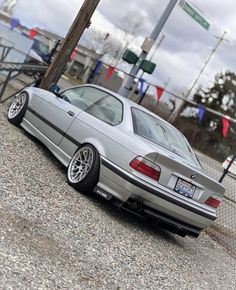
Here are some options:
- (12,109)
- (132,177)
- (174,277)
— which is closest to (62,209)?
(132,177)

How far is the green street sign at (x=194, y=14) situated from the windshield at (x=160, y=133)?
236 inches

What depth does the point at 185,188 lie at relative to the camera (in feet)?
20.6

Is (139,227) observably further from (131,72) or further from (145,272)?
(131,72)

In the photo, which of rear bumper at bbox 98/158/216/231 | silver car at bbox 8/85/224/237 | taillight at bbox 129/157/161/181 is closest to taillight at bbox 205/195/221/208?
silver car at bbox 8/85/224/237

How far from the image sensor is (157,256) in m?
5.86

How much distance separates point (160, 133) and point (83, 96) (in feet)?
4.66

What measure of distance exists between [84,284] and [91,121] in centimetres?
316

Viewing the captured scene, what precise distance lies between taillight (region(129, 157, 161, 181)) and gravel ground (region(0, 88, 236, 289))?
70cm

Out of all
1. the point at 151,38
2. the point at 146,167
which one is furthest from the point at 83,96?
the point at 151,38

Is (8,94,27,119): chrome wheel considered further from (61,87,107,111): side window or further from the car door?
(61,87,107,111): side window

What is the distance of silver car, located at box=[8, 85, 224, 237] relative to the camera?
6027 mm

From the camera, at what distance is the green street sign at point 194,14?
41.9ft

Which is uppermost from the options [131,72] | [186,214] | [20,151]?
[131,72]

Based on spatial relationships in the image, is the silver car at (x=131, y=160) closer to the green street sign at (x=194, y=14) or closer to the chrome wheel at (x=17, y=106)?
the chrome wheel at (x=17, y=106)
